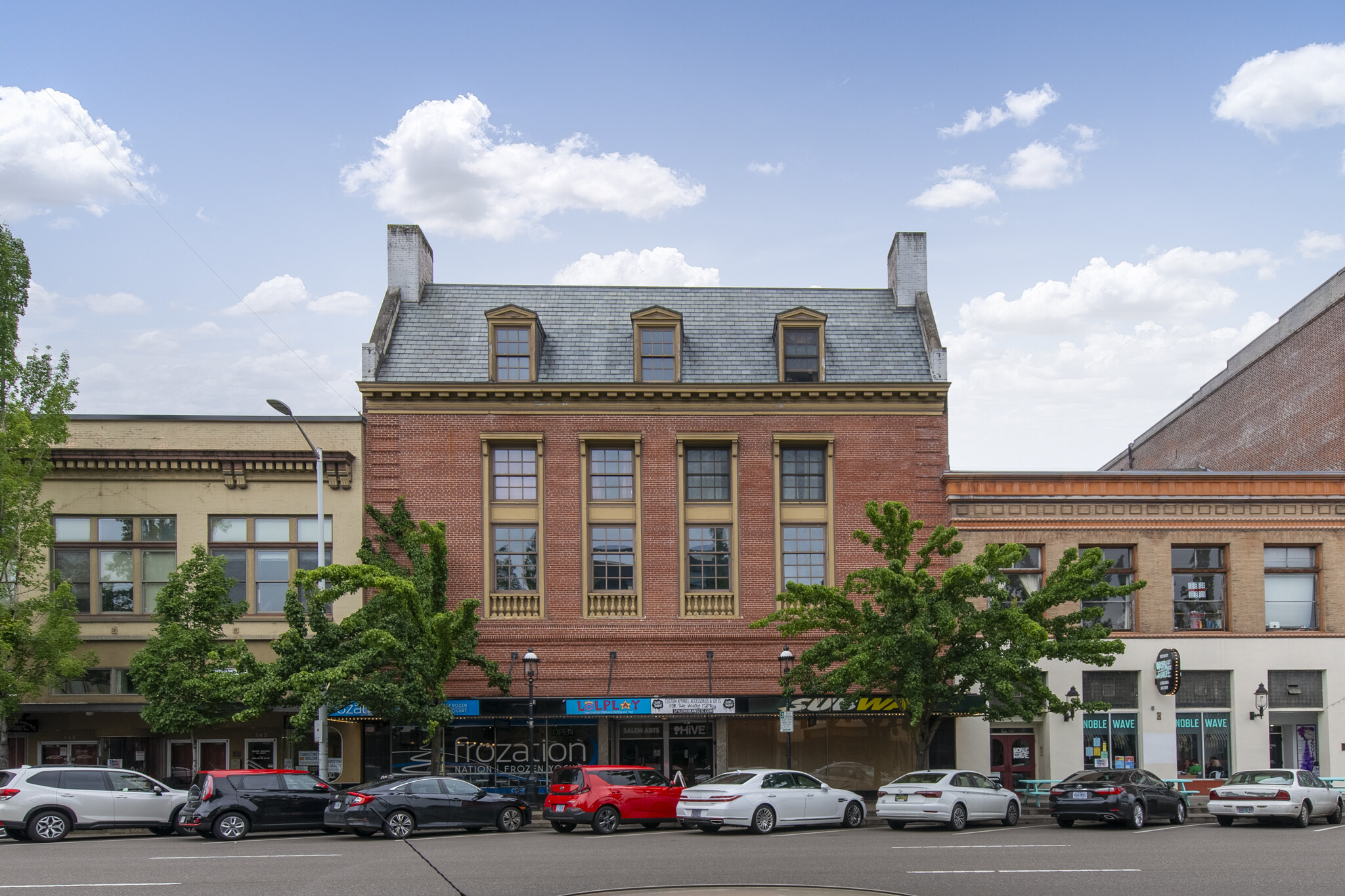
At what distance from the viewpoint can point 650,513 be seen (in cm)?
3300

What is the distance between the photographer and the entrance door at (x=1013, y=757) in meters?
32.9

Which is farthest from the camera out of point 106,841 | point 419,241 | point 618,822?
point 419,241

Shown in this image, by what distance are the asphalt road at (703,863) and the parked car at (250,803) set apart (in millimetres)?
328

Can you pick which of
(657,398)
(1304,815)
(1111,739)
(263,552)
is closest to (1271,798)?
(1304,815)

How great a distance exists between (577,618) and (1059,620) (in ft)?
39.3

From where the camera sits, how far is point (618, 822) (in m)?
25.1

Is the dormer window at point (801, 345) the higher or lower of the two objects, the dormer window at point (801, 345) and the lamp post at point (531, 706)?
the higher

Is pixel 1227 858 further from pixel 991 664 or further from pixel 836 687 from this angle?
pixel 836 687

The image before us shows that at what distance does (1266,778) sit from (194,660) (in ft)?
75.2

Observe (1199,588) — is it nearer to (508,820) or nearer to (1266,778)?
(1266,778)

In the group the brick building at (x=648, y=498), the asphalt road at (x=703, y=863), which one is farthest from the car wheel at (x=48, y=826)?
the brick building at (x=648, y=498)

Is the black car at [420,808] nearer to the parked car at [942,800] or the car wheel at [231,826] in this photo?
the car wheel at [231,826]

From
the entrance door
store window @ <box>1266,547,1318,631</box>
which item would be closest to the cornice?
the entrance door

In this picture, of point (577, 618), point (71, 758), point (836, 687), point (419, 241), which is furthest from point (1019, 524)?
point (71, 758)
